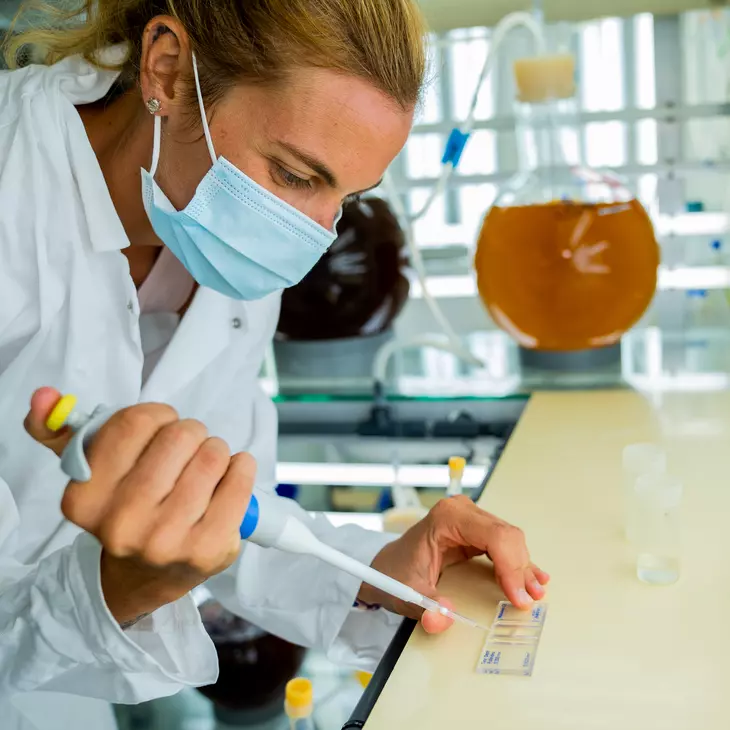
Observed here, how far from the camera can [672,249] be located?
170 centimetres

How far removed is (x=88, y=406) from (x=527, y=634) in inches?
20.4

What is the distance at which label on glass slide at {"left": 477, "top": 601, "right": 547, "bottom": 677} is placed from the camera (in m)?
0.75

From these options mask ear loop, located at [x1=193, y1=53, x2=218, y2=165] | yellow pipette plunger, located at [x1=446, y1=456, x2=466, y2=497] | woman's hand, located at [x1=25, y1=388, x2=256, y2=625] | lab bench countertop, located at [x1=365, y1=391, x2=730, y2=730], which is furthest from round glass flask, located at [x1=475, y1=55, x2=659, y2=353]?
woman's hand, located at [x1=25, y1=388, x2=256, y2=625]

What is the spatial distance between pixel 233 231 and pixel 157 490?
17.5 inches

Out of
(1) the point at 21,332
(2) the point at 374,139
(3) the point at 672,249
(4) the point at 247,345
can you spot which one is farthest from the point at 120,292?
(3) the point at 672,249

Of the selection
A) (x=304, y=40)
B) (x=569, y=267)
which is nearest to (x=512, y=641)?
(x=304, y=40)

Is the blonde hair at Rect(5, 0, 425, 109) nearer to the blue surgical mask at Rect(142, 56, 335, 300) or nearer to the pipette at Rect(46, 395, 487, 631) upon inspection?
the blue surgical mask at Rect(142, 56, 335, 300)

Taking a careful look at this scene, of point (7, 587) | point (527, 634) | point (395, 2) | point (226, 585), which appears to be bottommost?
point (226, 585)

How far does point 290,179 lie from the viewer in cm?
93

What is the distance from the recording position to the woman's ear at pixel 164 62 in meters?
0.94

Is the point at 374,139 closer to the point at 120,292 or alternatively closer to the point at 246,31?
the point at 246,31

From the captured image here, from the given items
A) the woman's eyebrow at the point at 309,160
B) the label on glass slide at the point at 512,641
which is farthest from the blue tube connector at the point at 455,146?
the label on glass slide at the point at 512,641

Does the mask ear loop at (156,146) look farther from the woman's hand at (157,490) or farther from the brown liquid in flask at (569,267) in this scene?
the brown liquid in flask at (569,267)

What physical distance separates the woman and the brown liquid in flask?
1.68 feet
